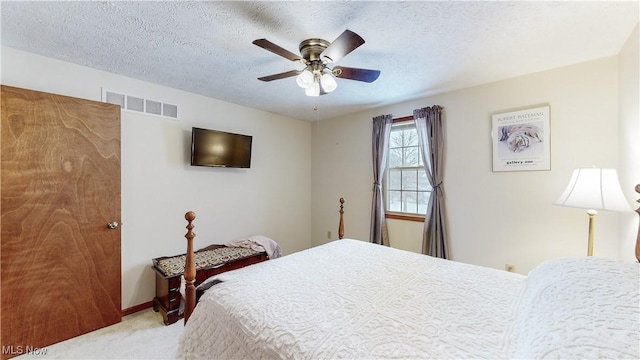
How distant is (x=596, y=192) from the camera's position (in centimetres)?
182

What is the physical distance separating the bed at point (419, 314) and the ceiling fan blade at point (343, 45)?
4.72 feet

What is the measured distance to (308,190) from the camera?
4.63 metres

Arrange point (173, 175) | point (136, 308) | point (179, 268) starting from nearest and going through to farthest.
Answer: point (179, 268) < point (136, 308) < point (173, 175)

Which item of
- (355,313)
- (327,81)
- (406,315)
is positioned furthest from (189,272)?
(327,81)

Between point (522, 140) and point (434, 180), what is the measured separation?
3.09ft

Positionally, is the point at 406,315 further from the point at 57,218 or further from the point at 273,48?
the point at 57,218

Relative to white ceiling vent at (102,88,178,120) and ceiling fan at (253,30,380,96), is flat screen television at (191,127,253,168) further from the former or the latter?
ceiling fan at (253,30,380,96)

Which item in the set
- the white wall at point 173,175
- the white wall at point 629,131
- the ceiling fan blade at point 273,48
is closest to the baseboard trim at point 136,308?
the white wall at point 173,175

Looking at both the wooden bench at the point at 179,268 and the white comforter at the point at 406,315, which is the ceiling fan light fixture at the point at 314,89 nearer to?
the white comforter at the point at 406,315

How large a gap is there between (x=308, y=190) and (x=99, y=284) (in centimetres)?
303

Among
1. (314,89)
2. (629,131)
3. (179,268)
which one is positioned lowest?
(179,268)

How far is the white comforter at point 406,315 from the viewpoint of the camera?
2.56ft

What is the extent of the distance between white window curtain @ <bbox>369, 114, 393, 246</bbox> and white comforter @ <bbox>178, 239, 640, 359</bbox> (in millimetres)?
1796

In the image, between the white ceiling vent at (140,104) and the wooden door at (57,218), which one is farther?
the white ceiling vent at (140,104)
